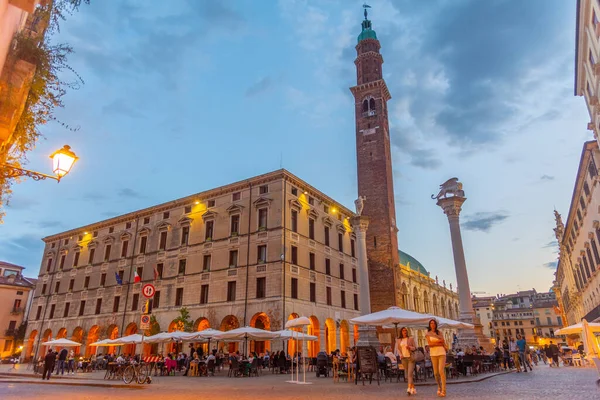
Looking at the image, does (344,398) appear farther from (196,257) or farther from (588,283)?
(588,283)

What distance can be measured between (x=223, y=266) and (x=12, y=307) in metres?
41.5

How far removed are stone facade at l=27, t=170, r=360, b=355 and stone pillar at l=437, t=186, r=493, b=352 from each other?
11614 millimetres

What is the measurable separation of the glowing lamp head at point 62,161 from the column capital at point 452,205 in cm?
2099

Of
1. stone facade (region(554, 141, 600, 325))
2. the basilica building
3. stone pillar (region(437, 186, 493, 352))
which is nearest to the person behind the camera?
stone pillar (region(437, 186, 493, 352))

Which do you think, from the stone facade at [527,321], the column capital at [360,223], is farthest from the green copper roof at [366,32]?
the stone facade at [527,321]

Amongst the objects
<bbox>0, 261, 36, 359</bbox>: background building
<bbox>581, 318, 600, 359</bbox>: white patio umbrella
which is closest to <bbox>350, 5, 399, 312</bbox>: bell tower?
<bbox>581, 318, 600, 359</bbox>: white patio umbrella

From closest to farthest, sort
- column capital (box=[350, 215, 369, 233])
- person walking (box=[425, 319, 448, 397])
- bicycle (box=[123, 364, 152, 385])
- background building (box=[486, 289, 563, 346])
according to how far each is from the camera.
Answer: person walking (box=[425, 319, 448, 397]) < bicycle (box=[123, 364, 152, 385]) < column capital (box=[350, 215, 369, 233]) < background building (box=[486, 289, 563, 346])

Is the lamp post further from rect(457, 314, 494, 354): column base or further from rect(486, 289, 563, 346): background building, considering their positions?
rect(486, 289, 563, 346): background building

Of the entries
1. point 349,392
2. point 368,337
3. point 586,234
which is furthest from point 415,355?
point 586,234

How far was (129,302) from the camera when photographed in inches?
1383

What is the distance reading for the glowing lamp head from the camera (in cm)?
767

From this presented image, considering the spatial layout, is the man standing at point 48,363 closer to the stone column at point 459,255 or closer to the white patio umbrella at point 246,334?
the white patio umbrella at point 246,334

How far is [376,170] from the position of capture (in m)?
43.0

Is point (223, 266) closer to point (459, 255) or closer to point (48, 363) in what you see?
point (48, 363)
